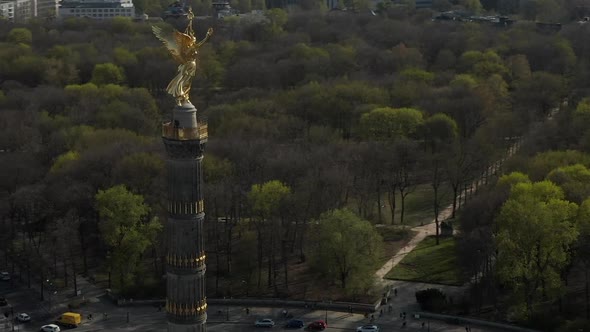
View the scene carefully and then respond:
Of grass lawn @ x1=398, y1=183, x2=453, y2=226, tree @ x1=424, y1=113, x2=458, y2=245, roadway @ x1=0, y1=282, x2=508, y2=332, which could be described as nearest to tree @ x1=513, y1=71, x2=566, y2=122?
tree @ x1=424, y1=113, x2=458, y2=245

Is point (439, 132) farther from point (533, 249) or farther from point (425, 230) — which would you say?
point (533, 249)

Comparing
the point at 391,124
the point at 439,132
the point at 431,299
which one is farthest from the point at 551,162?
the point at 391,124

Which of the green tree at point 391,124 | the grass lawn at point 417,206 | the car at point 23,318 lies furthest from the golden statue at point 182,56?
the green tree at point 391,124

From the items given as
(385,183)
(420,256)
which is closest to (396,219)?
(385,183)

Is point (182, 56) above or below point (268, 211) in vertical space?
above

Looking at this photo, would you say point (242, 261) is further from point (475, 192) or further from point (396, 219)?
point (475, 192)
